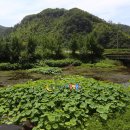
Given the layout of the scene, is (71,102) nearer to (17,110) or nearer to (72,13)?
(17,110)

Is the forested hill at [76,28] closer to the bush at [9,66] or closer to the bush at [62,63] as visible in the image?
the bush at [62,63]

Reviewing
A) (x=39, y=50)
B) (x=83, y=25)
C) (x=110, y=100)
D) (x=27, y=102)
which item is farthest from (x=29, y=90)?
(x=83, y=25)

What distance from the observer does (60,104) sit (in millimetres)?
14242

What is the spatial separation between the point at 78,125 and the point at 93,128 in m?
1.06

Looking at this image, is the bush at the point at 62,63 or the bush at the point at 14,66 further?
the bush at the point at 62,63

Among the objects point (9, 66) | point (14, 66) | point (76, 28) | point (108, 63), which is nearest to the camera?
point (9, 66)

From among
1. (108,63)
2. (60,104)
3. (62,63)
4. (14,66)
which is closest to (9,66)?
(14,66)

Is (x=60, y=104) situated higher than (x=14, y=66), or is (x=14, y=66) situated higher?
(x=60, y=104)

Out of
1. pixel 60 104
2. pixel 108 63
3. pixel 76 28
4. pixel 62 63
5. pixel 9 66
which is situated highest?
pixel 76 28

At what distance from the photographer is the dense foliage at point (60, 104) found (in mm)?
12789

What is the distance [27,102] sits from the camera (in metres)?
14.7

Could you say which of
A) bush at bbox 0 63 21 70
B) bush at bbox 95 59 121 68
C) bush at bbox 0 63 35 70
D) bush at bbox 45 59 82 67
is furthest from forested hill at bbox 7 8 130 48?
bush at bbox 0 63 21 70

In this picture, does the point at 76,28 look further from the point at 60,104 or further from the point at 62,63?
the point at 60,104

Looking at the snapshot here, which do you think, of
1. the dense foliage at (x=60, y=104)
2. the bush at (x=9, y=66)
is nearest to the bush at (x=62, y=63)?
the bush at (x=9, y=66)
